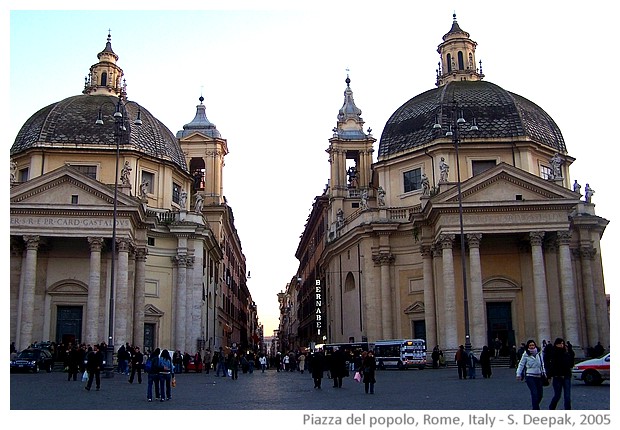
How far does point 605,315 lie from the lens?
47.1m

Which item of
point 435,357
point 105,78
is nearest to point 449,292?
point 435,357

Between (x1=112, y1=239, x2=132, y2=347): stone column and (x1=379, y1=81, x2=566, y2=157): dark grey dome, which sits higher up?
(x1=379, y1=81, x2=566, y2=157): dark grey dome

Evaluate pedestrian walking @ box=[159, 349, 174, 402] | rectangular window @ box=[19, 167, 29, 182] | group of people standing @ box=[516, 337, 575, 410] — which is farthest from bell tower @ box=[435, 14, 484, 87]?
group of people standing @ box=[516, 337, 575, 410]

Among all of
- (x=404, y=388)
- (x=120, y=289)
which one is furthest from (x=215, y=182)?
(x=404, y=388)

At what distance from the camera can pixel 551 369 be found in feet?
49.8

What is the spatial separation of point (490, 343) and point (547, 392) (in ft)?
80.6

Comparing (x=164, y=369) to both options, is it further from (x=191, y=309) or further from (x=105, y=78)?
(x=105, y=78)

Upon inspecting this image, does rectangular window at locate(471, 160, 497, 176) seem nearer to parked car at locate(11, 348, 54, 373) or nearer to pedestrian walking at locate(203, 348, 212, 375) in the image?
pedestrian walking at locate(203, 348, 212, 375)

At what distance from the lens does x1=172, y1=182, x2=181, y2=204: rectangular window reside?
5431cm

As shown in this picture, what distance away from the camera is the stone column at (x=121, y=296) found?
1681 inches

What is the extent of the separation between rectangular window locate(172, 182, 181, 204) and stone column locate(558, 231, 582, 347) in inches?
1097

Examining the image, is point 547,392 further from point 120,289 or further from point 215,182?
point 215,182

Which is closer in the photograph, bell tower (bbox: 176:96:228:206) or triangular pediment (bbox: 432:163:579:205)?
triangular pediment (bbox: 432:163:579:205)

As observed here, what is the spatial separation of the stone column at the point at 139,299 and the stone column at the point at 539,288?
24.7 metres
